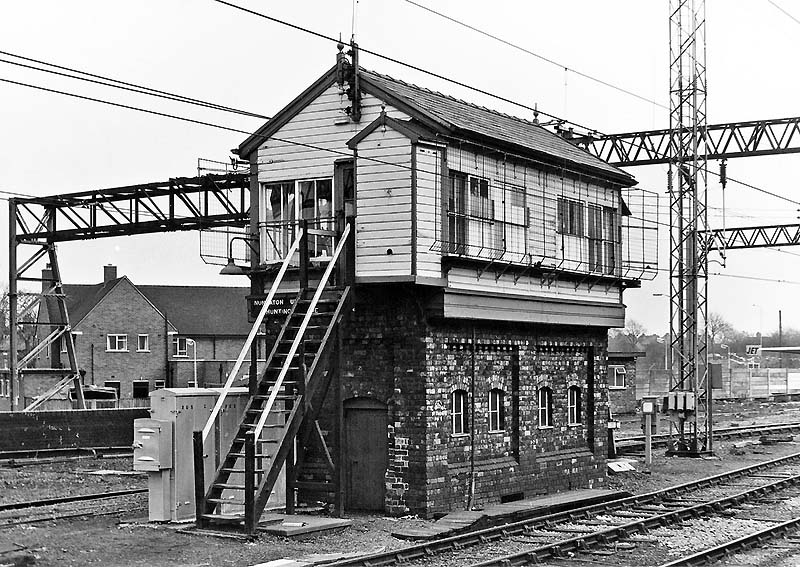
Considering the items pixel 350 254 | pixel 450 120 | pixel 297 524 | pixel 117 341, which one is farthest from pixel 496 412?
pixel 117 341

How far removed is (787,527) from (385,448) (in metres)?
6.75

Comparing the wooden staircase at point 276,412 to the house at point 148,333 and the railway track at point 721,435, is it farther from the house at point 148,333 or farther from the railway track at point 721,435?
the house at point 148,333

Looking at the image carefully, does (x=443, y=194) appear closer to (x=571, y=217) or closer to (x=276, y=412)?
(x=276, y=412)

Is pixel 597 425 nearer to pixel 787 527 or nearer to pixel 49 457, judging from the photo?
pixel 787 527

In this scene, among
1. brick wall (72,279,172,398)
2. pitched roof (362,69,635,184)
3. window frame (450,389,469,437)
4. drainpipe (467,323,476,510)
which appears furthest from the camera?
brick wall (72,279,172,398)

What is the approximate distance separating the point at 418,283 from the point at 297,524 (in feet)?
14.1

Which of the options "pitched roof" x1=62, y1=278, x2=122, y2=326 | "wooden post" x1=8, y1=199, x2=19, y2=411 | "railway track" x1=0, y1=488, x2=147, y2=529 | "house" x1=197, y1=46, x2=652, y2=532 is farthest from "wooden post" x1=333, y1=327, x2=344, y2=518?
"pitched roof" x1=62, y1=278, x2=122, y2=326

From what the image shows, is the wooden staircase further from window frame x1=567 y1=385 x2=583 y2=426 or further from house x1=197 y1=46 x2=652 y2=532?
window frame x1=567 y1=385 x2=583 y2=426

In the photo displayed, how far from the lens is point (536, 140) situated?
22922 millimetres

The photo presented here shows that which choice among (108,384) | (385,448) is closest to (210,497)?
(385,448)

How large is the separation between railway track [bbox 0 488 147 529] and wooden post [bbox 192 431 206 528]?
3440 mm

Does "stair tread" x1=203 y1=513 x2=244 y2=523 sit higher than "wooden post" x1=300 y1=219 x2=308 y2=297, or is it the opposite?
"wooden post" x1=300 y1=219 x2=308 y2=297

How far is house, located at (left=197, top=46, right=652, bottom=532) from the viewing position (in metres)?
18.5

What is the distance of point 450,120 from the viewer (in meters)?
19.2
